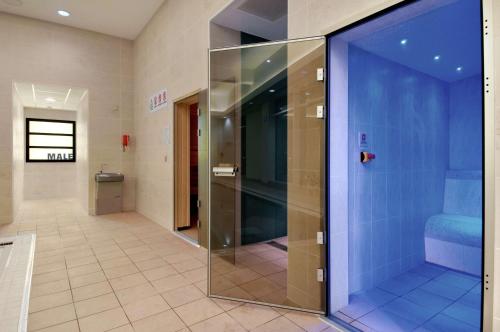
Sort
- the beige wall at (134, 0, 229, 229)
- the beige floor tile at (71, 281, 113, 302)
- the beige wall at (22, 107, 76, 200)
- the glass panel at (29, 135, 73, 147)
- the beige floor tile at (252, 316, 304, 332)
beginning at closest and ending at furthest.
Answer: the beige floor tile at (252, 316, 304, 332), the beige floor tile at (71, 281, 113, 302), the beige wall at (134, 0, 229, 229), the beige wall at (22, 107, 76, 200), the glass panel at (29, 135, 73, 147)

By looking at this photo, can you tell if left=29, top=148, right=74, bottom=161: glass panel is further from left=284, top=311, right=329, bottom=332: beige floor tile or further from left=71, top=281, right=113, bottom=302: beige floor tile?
left=284, top=311, right=329, bottom=332: beige floor tile

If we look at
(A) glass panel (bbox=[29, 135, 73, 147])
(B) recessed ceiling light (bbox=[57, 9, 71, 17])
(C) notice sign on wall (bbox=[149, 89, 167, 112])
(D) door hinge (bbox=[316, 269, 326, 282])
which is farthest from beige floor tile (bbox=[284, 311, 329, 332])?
(A) glass panel (bbox=[29, 135, 73, 147])

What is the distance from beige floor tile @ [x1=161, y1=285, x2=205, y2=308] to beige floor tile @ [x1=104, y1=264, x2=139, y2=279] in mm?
709

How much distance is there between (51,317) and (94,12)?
521 centimetres

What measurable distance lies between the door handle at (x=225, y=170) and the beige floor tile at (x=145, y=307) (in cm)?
130

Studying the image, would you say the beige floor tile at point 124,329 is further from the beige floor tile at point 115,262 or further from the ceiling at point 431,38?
the ceiling at point 431,38

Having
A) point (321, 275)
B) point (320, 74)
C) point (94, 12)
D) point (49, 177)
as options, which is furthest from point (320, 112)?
point (49, 177)

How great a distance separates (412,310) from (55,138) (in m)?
9.75

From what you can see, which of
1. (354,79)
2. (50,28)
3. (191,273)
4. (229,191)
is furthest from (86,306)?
(50,28)

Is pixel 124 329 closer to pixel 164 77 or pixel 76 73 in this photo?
pixel 164 77

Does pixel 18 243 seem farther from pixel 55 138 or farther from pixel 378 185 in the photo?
pixel 55 138

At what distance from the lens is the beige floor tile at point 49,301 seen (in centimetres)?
232

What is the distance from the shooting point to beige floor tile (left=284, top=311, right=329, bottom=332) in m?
2.04

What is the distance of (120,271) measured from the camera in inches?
120
